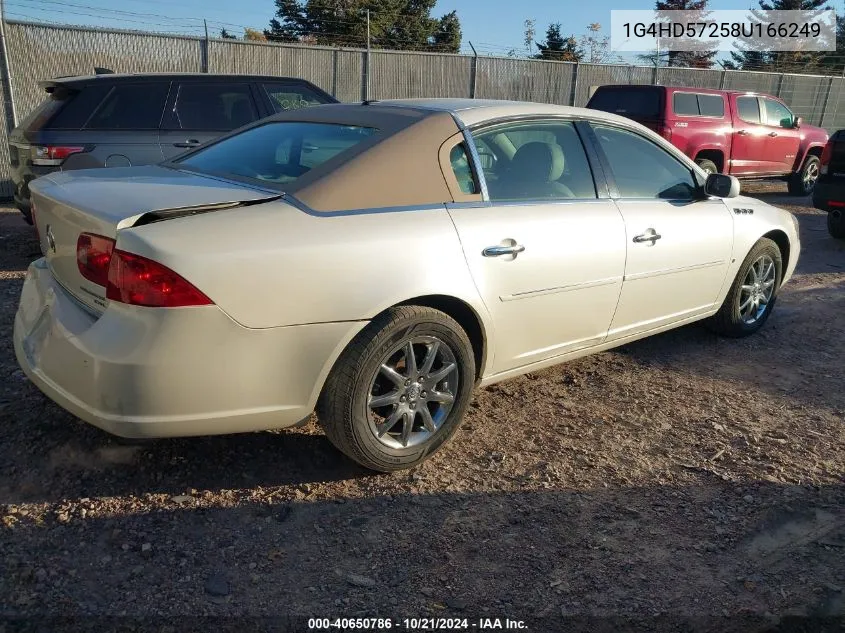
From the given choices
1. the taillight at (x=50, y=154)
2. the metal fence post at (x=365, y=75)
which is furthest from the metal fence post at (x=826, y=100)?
the taillight at (x=50, y=154)

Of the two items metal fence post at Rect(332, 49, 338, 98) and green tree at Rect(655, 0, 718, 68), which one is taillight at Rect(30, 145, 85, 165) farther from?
green tree at Rect(655, 0, 718, 68)

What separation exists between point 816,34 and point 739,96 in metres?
49.2

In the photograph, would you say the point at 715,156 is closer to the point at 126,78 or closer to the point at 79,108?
the point at 126,78

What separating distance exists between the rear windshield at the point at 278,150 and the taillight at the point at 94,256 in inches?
32.0

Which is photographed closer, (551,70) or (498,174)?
(498,174)

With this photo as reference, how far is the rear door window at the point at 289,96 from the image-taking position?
7590 mm

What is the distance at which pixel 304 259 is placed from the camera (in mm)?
2672

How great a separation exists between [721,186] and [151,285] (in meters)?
3.44

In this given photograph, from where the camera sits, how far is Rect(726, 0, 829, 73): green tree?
47500 millimetres

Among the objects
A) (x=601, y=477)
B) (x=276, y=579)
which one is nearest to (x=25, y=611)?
(x=276, y=579)

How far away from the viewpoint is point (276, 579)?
2477 mm

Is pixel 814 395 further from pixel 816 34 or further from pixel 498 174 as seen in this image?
pixel 816 34

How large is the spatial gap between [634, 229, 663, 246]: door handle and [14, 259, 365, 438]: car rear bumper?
1.83 metres

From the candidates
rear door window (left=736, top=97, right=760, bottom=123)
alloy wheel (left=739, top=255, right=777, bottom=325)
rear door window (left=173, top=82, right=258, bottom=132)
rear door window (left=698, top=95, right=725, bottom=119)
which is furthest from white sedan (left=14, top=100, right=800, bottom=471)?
rear door window (left=736, top=97, right=760, bottom=123)
